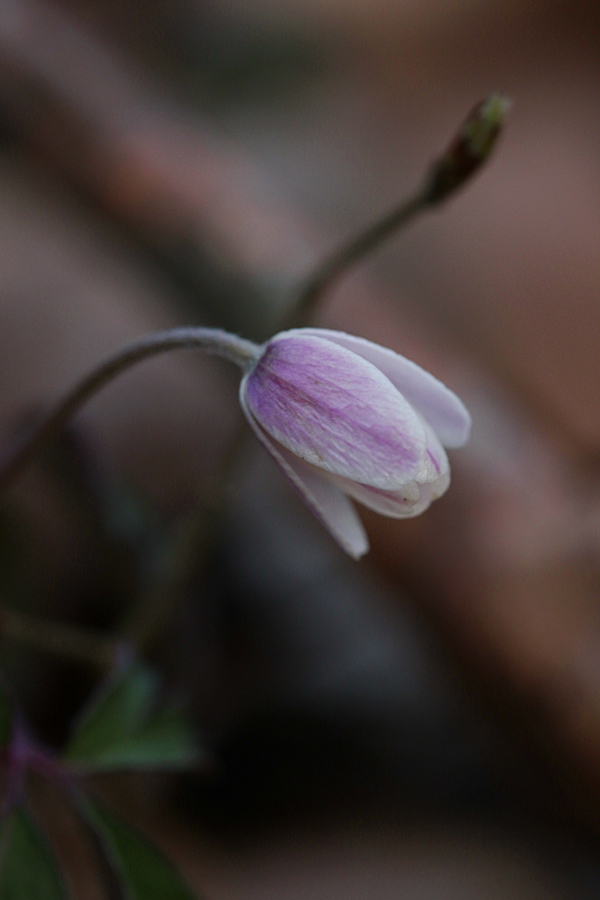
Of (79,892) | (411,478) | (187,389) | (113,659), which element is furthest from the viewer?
(187,389)

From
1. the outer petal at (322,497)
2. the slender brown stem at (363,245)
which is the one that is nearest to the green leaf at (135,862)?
the outer petal at (322,497)

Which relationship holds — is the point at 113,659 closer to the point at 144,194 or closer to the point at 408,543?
the point at 408,543

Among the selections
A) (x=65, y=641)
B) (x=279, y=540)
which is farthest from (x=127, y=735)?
(x=279, y=540)

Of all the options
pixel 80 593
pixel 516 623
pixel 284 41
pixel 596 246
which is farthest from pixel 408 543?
pixel 284 41

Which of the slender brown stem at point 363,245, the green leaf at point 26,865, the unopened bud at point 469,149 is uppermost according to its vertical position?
the unopened bud at point 469,149

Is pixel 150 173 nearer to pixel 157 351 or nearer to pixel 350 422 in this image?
pixel 157 351

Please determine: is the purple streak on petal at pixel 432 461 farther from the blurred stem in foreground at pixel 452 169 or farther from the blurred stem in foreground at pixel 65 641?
the blurred stem in foreground at pixel 65 641

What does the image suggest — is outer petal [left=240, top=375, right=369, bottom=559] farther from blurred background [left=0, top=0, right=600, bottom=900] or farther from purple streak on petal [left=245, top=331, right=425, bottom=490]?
blurred background [left=0, top=0, right=600, bottom=900]

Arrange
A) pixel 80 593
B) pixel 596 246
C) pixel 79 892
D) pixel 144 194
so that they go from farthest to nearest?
pixel 596 246
pixel 144 194
pixel 80 593
pixel 79 892
